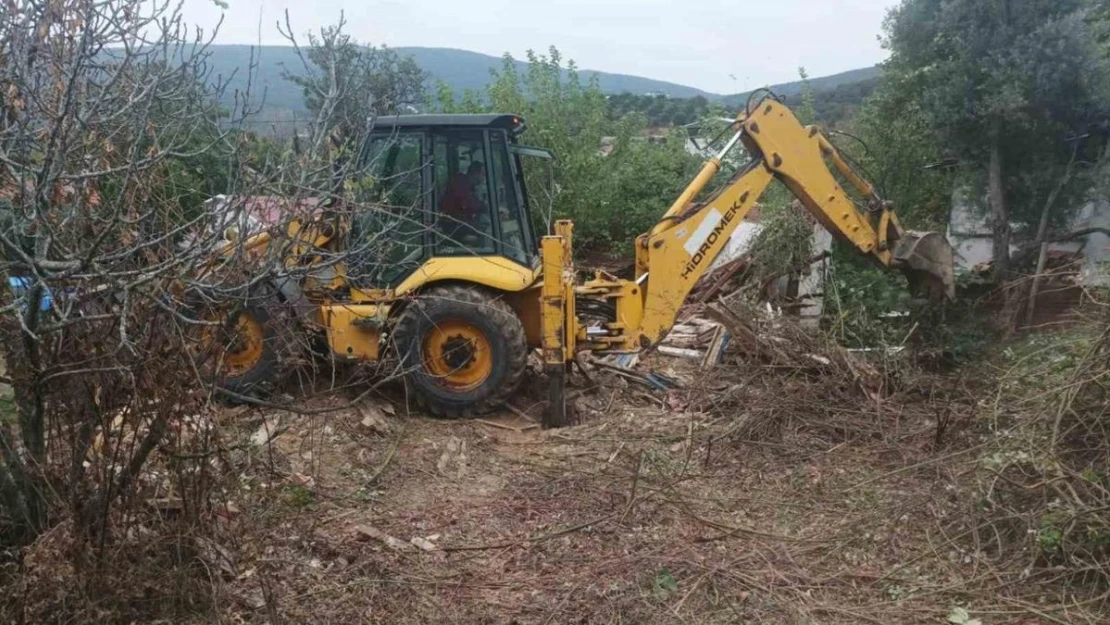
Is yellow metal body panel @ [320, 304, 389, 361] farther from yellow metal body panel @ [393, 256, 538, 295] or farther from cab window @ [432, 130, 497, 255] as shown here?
cab window @ [432, 130, 497, 255]

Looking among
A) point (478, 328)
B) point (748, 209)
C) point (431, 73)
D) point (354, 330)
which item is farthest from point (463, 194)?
point (431, 73)

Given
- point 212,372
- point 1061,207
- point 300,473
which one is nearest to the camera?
point 212,372

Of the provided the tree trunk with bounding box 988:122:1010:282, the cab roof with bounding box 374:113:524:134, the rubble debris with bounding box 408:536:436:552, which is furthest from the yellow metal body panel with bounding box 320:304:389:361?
the tree trunk with bounding box 988:122:1010:282

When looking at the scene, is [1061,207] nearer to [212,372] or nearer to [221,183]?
[221,183]

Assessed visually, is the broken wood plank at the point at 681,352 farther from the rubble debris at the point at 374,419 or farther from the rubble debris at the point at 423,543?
the rubble debris at the point at 423,543

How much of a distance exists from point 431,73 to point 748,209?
11204mm

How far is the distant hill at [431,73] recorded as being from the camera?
3.91m

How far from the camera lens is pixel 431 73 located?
1680 centimetres

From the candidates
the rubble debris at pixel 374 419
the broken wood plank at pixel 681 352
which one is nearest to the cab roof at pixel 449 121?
the rubble debris at pixel 374 419

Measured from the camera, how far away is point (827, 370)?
22.5 ft

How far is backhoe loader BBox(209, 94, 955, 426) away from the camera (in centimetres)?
642

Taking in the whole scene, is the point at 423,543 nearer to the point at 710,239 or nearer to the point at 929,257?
the point at 710,239

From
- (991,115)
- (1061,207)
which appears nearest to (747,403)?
(991,115)

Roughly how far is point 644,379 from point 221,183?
375cm
